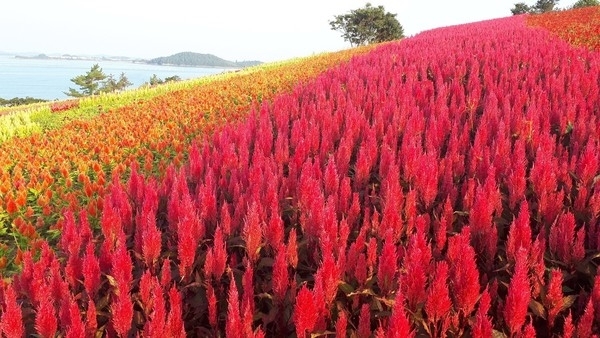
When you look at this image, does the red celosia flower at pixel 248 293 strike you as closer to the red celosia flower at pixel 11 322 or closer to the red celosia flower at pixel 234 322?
the red celosia flower at pixel 234 322

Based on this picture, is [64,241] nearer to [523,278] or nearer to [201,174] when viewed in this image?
[201,174]

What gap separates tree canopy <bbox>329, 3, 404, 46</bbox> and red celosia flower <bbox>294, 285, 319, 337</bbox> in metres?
43.2

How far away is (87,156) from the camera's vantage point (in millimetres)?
5480

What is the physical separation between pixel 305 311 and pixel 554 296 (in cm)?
89

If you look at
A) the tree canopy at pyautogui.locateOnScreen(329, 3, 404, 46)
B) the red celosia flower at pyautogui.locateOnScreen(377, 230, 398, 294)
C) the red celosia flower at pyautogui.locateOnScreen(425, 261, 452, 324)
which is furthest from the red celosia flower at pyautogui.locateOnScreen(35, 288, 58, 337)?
the tree canopy at pyautogui.locateOnScreen(329, 3, 404, 46)

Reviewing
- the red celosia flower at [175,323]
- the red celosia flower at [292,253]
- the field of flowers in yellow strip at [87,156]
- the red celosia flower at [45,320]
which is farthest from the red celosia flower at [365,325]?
the field of flowers in yellow strip at [87,156]

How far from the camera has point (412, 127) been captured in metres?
3.50

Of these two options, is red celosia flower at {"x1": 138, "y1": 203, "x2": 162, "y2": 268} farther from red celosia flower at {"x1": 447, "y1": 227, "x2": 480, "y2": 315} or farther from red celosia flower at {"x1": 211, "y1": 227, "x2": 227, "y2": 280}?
red celosia flower at {"x1": 447, "y1": 227, "x2": 480, "y2": 315}

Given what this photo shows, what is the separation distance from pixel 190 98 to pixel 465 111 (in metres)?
6.87

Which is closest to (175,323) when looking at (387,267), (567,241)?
(387,267)

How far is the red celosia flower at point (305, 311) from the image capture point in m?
1.45

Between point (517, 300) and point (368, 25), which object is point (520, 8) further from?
point (517, 300)

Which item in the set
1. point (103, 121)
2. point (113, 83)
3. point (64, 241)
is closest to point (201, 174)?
point (64, 241)

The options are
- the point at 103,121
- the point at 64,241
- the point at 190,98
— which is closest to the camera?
the point at 64,241
